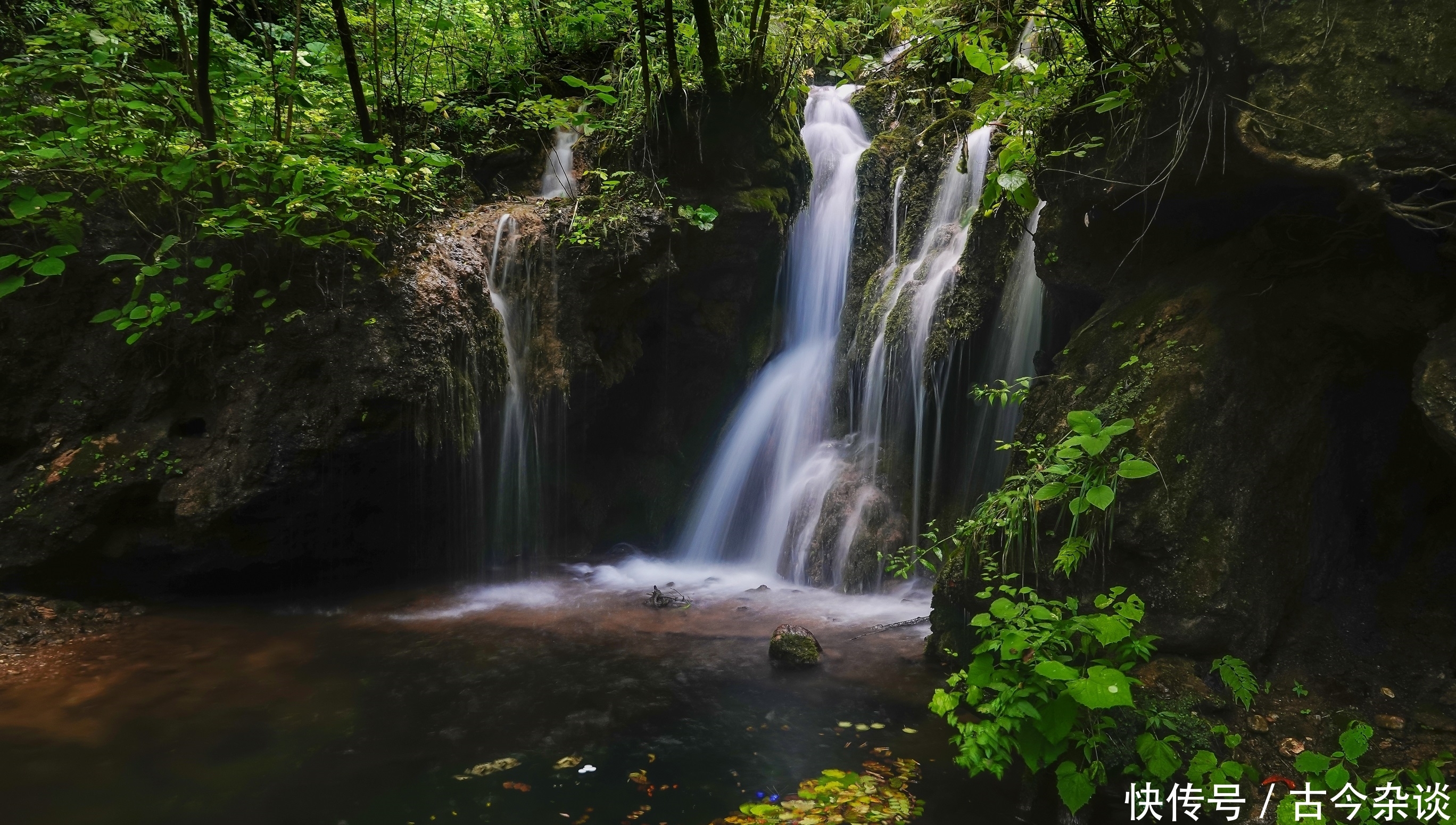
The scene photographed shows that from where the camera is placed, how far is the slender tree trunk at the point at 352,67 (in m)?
5.76

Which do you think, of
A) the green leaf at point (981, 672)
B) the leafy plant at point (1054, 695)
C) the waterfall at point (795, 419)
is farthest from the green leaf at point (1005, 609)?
the waterfall at point (795, 419)

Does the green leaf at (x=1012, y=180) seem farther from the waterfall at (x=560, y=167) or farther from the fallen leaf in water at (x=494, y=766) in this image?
the waterfall at (x=560, y=167)

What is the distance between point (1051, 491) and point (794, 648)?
230cm

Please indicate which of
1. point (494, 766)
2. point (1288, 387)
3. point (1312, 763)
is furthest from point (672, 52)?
point (1312, 763)

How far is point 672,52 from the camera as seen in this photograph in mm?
6629

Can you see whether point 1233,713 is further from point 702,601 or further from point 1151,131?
point 702,601

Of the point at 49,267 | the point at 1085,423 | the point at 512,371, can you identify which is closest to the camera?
the point at 1085,423

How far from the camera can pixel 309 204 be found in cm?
569

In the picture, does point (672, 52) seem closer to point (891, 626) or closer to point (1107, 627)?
point (891, 626)

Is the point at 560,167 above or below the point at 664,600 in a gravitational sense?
above

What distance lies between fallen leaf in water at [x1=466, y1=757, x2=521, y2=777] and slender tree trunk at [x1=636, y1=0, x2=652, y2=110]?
17.9ft

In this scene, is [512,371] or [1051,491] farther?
[512,371]

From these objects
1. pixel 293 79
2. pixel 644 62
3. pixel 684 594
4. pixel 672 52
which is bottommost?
pixel 684 594

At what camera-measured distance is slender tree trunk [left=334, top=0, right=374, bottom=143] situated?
5.76 metres
